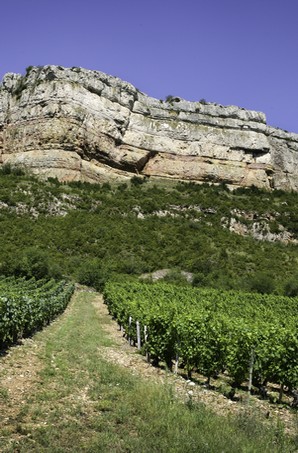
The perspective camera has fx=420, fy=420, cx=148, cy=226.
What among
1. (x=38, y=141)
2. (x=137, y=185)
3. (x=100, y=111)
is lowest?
(x=137, y=185)

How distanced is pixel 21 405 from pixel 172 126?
7816cm

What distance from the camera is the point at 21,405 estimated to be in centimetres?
818

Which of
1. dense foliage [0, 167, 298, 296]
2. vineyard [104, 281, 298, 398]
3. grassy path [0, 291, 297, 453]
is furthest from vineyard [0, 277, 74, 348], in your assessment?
dense foliage [0, 167, 298, 296]

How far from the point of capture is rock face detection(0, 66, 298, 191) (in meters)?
68.2

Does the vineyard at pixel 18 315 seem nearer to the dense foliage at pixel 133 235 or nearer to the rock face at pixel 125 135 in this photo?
the dense foliage at pixel 133 235

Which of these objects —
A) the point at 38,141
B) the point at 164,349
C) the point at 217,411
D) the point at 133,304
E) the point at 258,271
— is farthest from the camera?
the point at 38,141

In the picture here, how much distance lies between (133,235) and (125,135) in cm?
3058

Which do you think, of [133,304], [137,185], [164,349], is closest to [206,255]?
[137,185]

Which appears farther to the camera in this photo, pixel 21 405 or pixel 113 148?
pixel 113 148

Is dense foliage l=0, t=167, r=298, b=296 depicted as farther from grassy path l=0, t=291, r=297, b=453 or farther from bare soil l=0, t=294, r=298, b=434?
grassy path l=0, t=291, r=297, b=453

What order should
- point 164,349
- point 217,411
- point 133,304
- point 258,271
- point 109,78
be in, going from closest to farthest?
point 217,411
point 164,349
point 133,304
point 258,271
point 109,78

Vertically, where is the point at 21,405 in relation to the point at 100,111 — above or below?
below

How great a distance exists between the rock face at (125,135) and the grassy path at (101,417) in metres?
56.3

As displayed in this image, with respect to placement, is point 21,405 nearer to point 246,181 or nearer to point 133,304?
point 133,304
